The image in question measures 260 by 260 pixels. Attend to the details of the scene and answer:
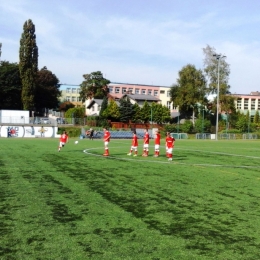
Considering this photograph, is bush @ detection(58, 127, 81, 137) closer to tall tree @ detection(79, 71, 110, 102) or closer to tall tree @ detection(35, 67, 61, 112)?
tall tree @ detection(35, 67, 61, 112)

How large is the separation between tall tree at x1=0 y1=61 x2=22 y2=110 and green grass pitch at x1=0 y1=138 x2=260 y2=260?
68.1 metres

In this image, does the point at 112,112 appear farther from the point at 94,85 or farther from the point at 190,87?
the point at 94,85

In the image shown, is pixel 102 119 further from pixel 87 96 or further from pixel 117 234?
pixel 117 234

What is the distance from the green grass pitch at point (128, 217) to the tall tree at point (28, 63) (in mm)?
61209

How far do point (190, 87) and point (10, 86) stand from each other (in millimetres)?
36793

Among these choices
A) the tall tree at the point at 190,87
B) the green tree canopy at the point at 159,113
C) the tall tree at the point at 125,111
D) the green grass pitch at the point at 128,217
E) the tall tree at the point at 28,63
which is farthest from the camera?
the green tree canopy at the point at 159,113

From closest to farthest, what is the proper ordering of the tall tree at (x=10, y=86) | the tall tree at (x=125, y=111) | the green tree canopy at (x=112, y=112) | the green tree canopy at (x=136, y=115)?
the green tree canopy at (x=112, y=112), the tall tree at (x=125, y=111), the green tree canopy at (x=136, y=115), the tall tree at (x=10, y=86)

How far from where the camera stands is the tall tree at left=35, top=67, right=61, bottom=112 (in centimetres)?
8654

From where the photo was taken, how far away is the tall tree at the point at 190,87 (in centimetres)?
7525

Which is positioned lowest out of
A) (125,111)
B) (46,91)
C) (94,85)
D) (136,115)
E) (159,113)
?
(136,115)

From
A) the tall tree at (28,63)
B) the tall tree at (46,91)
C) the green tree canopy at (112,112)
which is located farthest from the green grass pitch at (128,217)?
the tall tree at (46,91)

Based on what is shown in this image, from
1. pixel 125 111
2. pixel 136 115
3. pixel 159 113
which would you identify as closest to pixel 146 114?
pixel 136 115

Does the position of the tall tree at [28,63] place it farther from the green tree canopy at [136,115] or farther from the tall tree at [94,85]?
the tall tree at [94,85]

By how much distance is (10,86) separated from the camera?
7819cm
